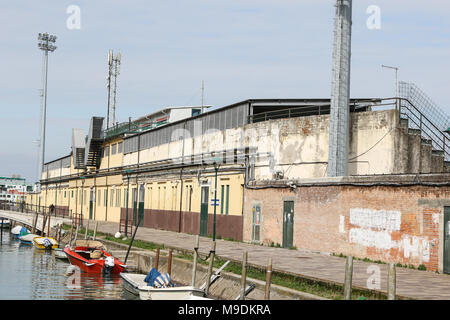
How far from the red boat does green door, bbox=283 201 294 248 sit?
7.74 metres

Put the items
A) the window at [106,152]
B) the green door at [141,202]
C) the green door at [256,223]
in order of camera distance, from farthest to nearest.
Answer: the window at [106,152], the green door at [141,202], the green door at [256,223]

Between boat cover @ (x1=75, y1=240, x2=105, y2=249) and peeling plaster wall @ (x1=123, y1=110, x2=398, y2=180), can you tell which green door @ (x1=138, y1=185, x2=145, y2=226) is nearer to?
peeling plaster wall @ (x1=123, y1=110, x2=398, y2=180)

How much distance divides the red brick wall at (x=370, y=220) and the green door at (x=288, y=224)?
0.28 m

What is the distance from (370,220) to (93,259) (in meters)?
14.9

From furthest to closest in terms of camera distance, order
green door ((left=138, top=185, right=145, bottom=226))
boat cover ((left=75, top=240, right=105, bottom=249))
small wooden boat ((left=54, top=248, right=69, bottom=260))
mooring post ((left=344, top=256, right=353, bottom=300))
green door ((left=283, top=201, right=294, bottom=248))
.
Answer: green door ((left=138, top=185, right=145, bottom=226)) < small wooden boat ((left=54, top=248, right=69, bottom=260)) < boat cover ((left=75, top=240, right=105, bottom=249)) < green door ((left=283, top=201, right=294, bottom=248)) < mooring post ((left=344, top=256, right=353, bottom=300))

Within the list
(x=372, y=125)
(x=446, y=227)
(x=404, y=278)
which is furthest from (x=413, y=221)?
(x=372, y=125)

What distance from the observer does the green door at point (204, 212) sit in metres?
38.6

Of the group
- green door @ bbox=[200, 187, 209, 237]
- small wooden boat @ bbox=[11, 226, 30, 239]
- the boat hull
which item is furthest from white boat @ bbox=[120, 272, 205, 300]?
small wooden boat @ bbox=[11, 226, 30, 239]

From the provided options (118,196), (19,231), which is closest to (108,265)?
(118,196)

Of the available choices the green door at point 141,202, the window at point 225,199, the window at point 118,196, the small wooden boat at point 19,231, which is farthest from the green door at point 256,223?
the small wooden boat at point 19,231

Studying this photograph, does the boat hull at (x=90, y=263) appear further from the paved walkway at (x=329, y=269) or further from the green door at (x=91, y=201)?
the green door at (x=91, y=201)

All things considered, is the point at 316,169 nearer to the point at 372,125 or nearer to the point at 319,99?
the point at 372,125

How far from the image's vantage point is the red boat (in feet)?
97.5

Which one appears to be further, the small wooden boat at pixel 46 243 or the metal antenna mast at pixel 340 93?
the small wooden boat at pixel 46 243
